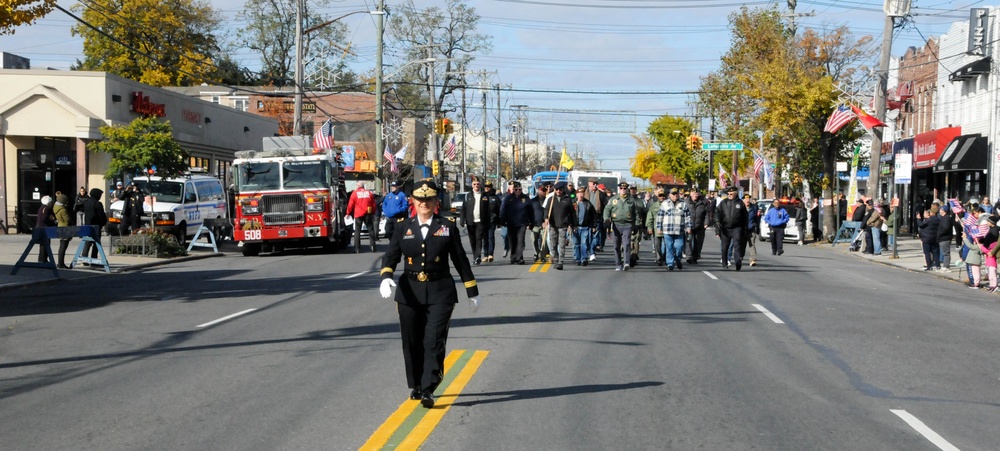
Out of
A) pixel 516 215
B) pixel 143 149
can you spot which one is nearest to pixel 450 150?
pixel 143 149

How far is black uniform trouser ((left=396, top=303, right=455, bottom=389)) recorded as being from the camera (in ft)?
27.7

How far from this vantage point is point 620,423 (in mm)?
8047

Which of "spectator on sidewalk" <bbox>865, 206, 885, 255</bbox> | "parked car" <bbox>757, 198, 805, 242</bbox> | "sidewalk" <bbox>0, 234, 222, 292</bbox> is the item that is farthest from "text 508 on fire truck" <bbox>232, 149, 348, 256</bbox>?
"parked car" <bbox>757, 198, 805, 242</bbox>

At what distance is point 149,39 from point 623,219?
Result: 156 feet

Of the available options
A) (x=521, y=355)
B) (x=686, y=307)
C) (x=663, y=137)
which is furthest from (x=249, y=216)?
(x=663, y=137)

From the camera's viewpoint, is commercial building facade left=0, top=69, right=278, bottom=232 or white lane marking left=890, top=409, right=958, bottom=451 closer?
white lane marking left=890, top=409, right=958, bottom=451

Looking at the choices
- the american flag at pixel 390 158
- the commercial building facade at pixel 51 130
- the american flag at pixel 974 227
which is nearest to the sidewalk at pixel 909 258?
the american flag at pixel 974 227

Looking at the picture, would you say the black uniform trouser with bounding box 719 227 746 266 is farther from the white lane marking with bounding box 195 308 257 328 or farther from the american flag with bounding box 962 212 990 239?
the white lane marking with bounding box 195 308 257 328

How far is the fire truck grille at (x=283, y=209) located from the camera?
28.4 meters

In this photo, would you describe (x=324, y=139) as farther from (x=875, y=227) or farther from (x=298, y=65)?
(x=875, y=227)

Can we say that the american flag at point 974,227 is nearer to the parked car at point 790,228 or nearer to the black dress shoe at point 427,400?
the black dress shoe at point 427,400

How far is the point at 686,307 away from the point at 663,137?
254ft

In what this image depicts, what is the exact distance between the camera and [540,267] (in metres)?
23.3

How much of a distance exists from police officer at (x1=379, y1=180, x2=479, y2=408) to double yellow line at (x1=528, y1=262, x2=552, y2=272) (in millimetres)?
13800
